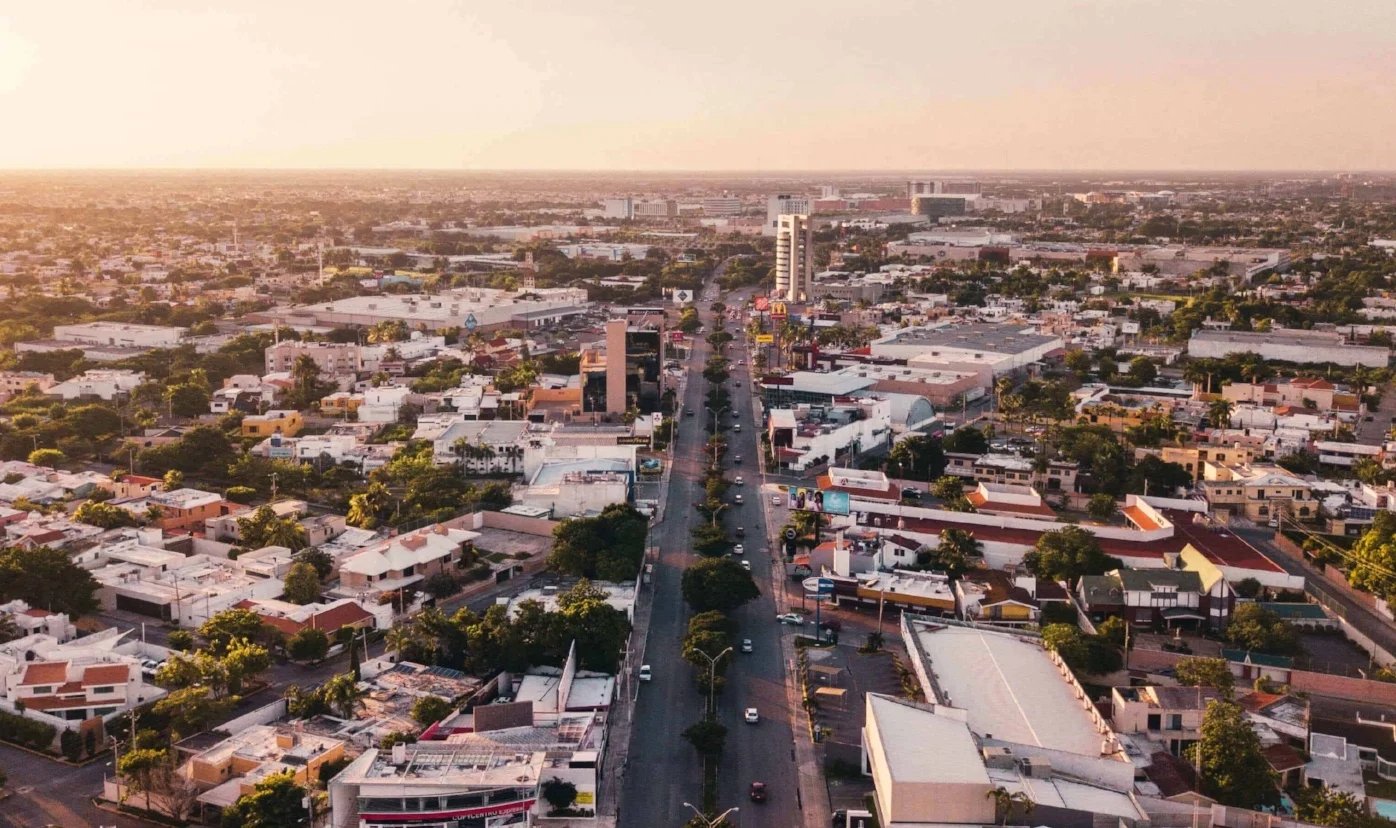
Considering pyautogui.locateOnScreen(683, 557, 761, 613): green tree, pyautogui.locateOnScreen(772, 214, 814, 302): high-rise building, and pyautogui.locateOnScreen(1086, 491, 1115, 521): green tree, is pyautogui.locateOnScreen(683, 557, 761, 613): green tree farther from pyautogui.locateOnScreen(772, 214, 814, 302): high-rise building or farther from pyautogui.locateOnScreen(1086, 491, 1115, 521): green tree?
pyautogui.locateOnScreen(772, 214, 814, 302): high-rise building

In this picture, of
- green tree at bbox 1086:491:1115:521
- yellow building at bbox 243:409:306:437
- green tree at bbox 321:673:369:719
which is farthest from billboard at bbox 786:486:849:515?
yellow building at bbox 243:409:306:437

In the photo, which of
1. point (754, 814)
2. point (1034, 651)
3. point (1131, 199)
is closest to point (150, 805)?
point (754, 814)

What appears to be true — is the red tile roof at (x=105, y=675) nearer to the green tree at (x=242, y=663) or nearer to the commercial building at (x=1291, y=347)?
the green tree at (x=242, y=663)

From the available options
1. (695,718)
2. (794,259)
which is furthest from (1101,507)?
(794,259)

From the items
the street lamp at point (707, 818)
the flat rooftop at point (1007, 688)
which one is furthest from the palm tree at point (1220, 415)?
the street lamp at point (707, 818)

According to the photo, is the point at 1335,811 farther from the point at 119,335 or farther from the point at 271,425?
the point at 119,335
